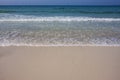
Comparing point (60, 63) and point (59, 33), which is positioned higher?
point (60, 63)

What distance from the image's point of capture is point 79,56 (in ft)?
15.1

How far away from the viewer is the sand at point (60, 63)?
3.56 m

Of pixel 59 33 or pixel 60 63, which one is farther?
pixel 59 33

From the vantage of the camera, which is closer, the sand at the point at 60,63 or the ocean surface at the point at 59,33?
the sand at the point at 60,63

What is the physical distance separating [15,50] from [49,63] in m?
1.36

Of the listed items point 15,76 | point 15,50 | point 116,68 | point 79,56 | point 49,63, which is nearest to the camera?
point 15,76

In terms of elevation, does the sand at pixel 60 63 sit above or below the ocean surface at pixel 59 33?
above

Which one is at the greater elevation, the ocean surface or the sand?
the sand

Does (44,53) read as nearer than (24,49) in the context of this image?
Yes

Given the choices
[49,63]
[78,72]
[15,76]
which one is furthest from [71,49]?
[15,76]

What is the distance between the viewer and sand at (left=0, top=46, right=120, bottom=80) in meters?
3.56

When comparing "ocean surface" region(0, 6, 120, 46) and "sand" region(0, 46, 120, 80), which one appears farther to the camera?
"ocean surface" region(0, 6, 120, 46)

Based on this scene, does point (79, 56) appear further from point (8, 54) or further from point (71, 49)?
point (8, 54)

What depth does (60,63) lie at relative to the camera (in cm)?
413
